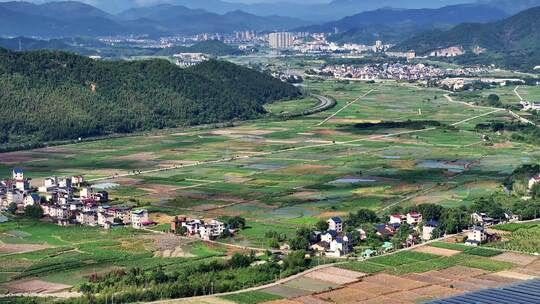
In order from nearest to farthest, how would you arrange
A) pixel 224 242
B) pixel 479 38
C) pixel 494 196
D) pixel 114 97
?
pixel 224 242 → pixel 494 196 → pixel 114 97 → pixel 479 38

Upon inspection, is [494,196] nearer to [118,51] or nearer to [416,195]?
[416,195]

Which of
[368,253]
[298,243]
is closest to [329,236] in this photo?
[298,243]

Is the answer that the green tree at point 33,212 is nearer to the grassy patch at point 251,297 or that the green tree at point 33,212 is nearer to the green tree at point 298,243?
the green tree at point 298,243

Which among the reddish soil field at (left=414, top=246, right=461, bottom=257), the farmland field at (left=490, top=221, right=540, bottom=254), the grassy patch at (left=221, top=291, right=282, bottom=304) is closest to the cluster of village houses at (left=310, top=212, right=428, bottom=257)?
the reddish soil field at (left=414, top=246, right=461, bottom=257)

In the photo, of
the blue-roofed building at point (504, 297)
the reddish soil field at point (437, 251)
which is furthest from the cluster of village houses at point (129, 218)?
the blue-roofed building at point (504, 297)

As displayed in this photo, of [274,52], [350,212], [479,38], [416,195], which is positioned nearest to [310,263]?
[350,212]

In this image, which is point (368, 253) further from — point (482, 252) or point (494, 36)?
point (494, 36)
